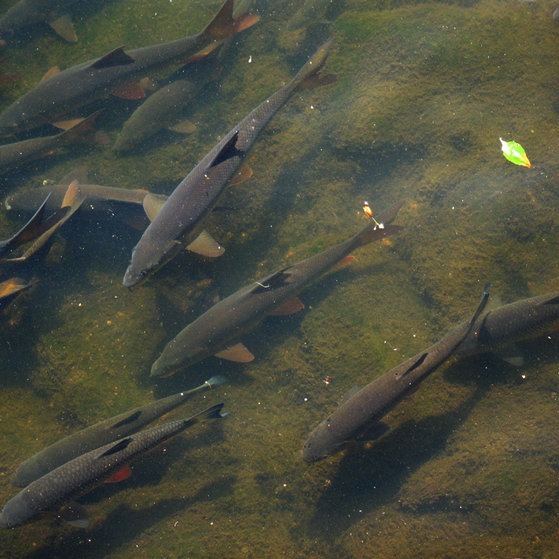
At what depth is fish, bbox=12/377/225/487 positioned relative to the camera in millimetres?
4211

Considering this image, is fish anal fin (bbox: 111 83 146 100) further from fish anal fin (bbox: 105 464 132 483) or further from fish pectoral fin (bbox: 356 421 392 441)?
fish pectoral fin (bbox: 356 421 392 441)

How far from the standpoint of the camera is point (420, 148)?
17.1 feet

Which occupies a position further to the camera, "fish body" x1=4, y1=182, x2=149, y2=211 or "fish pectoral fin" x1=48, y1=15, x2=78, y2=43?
"fish pectoral fin" x1=48, y1=15, x2=78, y2=43

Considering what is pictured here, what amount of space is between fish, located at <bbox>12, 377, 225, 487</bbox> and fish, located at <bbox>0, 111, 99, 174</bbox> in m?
3.57

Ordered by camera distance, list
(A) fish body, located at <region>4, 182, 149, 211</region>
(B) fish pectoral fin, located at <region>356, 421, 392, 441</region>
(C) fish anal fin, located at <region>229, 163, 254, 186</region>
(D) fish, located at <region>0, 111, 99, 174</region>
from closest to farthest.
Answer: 1. (B) fish pectoral fin, located at <region>356, 421, 392, 441</region>
2. (C) fish anal fin, located at <region>229, 163, 254, 186</region>
3. (A) fish body, located at <region>4, 182, 149, 211</region>
4. (D) fish, located at <region>0, 111, 99, 174</region>

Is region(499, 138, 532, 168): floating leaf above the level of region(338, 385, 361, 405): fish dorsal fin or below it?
above

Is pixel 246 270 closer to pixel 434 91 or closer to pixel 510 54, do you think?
pixel 434 91

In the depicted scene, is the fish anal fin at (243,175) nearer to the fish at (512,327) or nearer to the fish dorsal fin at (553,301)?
the fish at (512,327)

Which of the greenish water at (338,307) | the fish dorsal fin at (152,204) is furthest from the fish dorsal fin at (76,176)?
the fish dorsal fin at (152,204)

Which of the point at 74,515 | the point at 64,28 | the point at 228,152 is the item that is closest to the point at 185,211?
the point at 228,152

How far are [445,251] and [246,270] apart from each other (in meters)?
2.16

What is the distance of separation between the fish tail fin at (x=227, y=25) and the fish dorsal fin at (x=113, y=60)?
1.03 metres

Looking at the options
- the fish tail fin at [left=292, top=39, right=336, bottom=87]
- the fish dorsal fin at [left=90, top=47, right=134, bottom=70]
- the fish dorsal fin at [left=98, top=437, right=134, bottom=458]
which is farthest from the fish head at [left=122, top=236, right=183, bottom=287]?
the fish dorsal fin at [left=90, top=47, right=134, bottom=70]

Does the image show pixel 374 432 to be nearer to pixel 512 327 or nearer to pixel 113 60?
pixel 512 327
